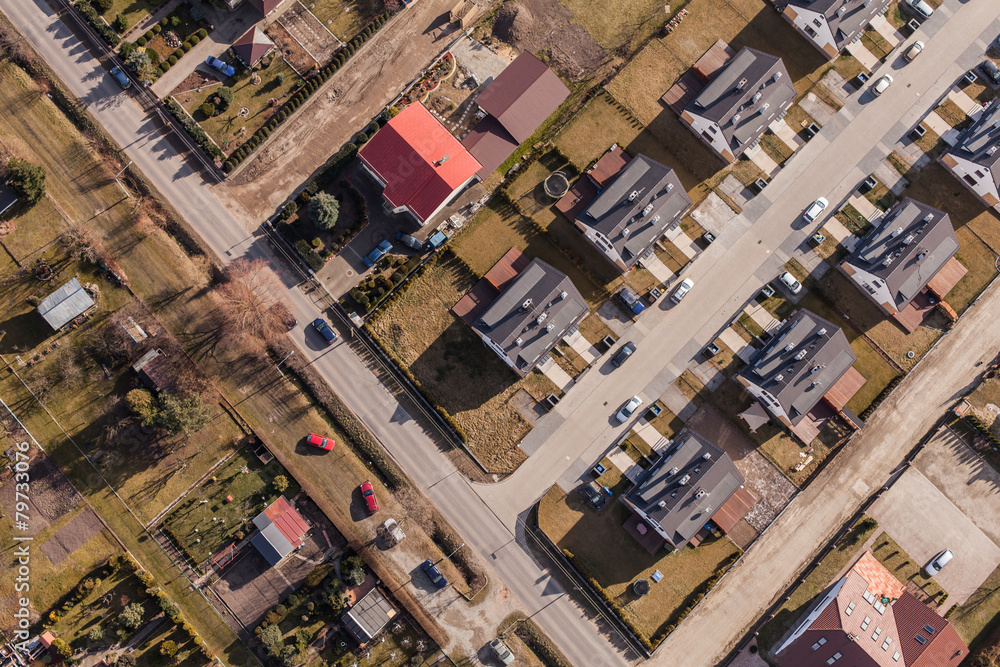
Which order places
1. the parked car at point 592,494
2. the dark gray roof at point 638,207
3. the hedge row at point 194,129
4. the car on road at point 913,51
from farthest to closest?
1. the car on road at point 913,51
2. the hedge row at point 194,129
3. the parked car at point 592,494
4. the dark gray roof at point 638,207

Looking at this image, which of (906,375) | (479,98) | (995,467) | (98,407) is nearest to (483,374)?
(479,98)

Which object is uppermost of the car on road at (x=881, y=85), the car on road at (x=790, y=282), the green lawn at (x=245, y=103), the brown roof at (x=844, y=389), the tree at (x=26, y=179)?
the tree at (x=26, y=179)

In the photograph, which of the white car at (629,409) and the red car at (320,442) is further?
the white car at (629,409)

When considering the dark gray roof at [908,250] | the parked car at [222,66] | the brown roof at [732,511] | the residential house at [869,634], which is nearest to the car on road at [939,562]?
the residential house at [869,634]

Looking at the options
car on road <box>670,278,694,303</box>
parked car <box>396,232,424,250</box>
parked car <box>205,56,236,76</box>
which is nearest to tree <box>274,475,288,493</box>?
parked car <box>396,232,424,250</box>

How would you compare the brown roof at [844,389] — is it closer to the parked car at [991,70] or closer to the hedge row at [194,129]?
the parked car at [991,70]

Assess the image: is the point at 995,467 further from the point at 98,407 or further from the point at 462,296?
the point at 98,407
